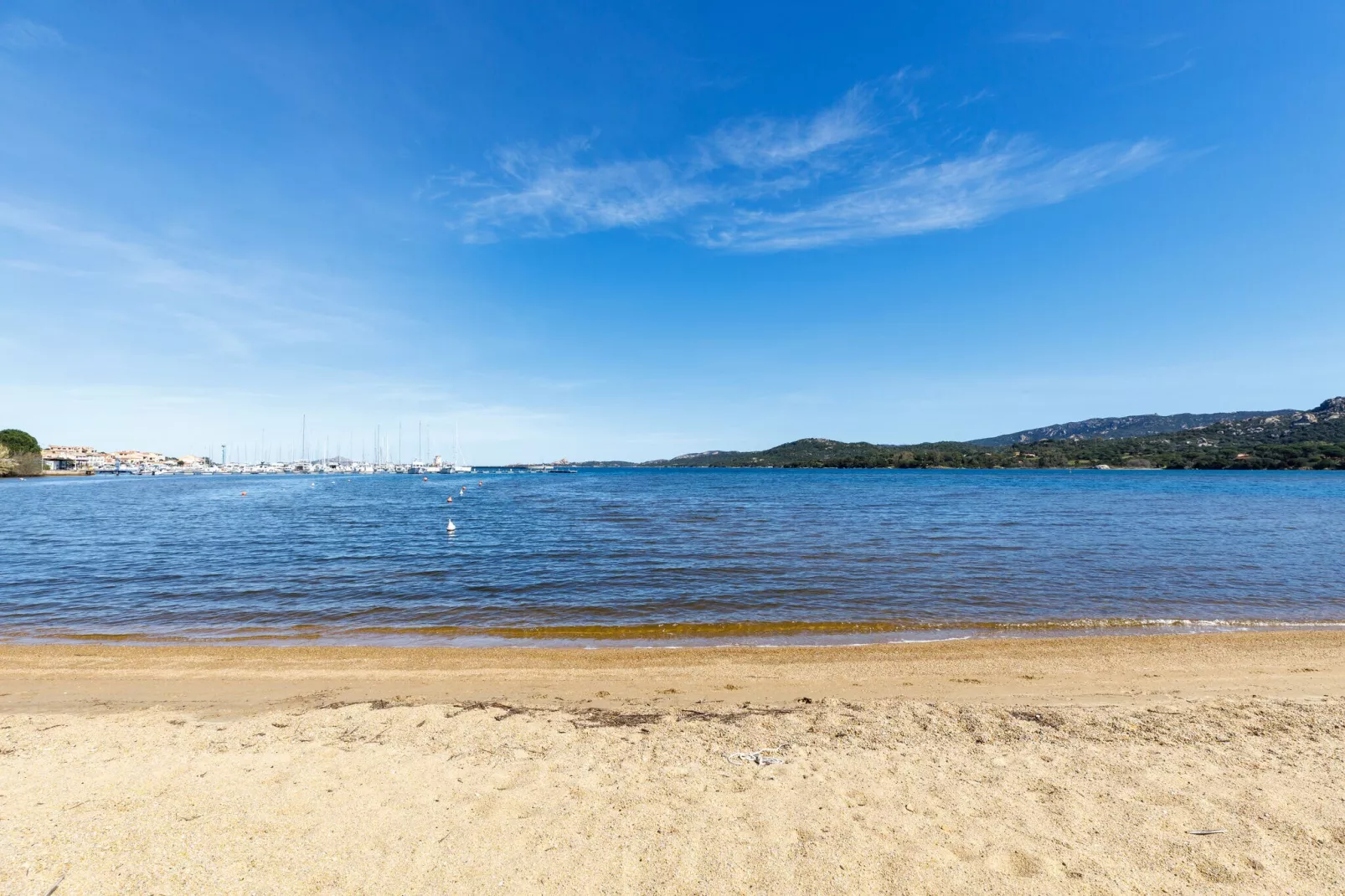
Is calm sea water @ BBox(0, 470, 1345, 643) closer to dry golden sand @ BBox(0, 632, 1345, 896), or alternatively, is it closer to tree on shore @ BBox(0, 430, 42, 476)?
dry golden sand @ BBox(0, 632, 1345, 896)

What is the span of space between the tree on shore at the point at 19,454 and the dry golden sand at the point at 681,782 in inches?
6233

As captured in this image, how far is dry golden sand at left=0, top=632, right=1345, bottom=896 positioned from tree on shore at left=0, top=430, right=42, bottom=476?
6233 inches

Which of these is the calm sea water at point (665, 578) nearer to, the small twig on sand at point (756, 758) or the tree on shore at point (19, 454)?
the small twig on sand at point (756, 758)

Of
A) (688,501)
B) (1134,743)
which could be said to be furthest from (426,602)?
(688,501)

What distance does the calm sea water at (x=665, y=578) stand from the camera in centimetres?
1341

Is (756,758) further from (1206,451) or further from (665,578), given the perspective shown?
(1206,451)

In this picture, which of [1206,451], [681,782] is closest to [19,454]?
[681,782]

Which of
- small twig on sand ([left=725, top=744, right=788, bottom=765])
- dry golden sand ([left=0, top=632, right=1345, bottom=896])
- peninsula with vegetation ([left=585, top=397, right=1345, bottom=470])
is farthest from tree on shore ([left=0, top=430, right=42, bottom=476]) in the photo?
peninsula with vegetation ([left=585, top=397, right=1345, bottom=470])

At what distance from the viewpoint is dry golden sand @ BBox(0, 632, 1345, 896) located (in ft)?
14.1

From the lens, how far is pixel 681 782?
5.68 metres

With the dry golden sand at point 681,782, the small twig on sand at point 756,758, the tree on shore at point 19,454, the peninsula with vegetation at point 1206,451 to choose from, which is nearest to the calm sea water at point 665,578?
the dry golden sand at point 681,782

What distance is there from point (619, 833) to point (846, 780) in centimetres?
232

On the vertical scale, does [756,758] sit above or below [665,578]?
above

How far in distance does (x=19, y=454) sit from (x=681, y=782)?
17850 centimetres
